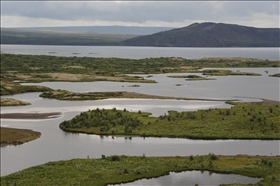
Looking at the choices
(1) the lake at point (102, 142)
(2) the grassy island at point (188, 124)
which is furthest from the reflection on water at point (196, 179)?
(2) the grassy island at point (188, 124)

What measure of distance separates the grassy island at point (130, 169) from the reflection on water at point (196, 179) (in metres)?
0.90

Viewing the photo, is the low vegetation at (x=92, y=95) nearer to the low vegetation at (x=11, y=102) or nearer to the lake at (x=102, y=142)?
the lake at (x=102, y=142)

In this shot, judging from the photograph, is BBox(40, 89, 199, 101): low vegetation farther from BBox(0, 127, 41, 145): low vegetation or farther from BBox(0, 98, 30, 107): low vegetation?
BBox(0, 127, 41, 145): low vegetation

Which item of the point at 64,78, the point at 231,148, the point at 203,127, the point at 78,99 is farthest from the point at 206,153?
the point at 64,78

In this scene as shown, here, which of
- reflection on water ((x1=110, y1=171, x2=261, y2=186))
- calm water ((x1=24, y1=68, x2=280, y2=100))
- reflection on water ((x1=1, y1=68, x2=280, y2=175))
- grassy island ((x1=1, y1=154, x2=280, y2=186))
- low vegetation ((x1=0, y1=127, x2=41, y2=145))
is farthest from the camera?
calm water ((x1=24, y1=68, x2=280, y2=100))

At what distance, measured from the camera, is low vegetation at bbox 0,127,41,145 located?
63.2 metres

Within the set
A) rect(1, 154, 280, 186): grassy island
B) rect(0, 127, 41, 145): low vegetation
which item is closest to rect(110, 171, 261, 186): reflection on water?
rect(1, 154, 280, 186): grassy island

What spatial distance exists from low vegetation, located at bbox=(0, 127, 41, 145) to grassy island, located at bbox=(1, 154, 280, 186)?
1676 cm

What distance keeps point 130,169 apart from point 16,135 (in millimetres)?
28331

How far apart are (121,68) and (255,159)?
151562mm

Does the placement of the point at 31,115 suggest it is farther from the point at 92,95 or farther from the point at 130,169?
the point at 130,169

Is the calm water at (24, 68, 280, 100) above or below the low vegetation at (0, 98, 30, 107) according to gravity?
above

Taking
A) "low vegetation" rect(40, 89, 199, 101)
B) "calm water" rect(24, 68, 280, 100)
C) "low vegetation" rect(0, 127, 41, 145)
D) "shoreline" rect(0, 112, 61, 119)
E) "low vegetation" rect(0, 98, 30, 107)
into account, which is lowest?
"low vegetation" rect(0, 127, 41, 145)

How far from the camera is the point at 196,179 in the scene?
42594 mm
